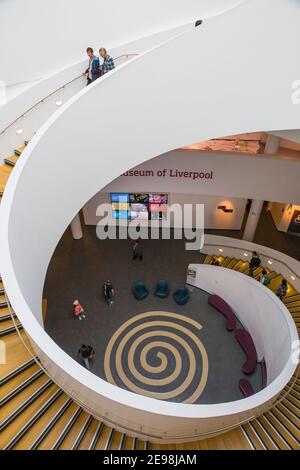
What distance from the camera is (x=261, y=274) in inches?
540

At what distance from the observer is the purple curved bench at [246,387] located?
1026 centimetres

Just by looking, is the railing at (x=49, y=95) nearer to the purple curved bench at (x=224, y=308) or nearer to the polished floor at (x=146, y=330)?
the polished floor at (x=146, y=330)

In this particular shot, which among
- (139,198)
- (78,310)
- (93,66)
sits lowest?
(78,310)

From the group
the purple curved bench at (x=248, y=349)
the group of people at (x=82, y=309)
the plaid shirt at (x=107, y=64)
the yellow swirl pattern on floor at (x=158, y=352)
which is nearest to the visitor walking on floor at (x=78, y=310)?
the group of people at (x=82, y=309)

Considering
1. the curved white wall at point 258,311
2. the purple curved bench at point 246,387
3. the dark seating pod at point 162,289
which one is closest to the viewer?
the curved white wall at point 258,311

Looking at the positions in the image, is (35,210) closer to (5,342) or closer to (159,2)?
(5,342)

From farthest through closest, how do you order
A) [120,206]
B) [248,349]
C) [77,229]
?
[120,206], [77,229], [248,349]

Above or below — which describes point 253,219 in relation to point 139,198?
below

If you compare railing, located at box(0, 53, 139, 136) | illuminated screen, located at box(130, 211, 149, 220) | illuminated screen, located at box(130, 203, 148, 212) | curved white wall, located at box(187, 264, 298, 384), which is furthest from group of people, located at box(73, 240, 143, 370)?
railing, located at box(0, 53, 139, 136)

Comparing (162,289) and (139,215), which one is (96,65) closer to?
(162,289)

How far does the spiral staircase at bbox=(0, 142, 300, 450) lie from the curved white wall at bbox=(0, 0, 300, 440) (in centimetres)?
56

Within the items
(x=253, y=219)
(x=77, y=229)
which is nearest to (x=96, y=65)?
(x=77, y=229)

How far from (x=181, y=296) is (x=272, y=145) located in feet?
22.9

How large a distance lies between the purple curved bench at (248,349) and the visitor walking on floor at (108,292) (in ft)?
16.3
